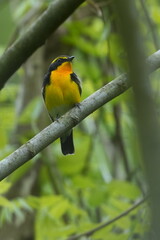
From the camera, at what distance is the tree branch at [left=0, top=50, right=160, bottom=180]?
254cm

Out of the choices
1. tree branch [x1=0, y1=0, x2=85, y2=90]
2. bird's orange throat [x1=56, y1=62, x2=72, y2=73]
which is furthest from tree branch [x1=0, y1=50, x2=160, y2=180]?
bird's orange throat [x1=56, y1=62, x2=72, y2=73]

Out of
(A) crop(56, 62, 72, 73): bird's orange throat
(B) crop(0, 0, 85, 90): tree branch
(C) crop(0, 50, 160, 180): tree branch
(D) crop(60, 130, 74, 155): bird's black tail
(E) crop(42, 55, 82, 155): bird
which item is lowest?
(C) crop(0, 50, 160, 180): tree branch

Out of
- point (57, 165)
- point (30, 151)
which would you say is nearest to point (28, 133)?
point (57, 165)

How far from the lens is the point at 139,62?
1281 mm

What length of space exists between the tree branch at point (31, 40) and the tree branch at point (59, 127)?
0.70 m

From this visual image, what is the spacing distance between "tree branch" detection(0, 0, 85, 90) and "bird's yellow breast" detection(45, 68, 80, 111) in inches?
45.8

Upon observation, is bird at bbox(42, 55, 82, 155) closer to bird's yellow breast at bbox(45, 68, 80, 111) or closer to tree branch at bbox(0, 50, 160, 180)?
bird's yellow breast at bbox(45, 68, 80, 111)

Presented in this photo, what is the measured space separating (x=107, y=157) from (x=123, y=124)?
A: 1.49ft

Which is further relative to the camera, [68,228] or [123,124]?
[123,124]

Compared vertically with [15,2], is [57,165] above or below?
below

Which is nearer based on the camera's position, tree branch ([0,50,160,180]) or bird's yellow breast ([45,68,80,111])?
tree branch ([0,50,160,180])

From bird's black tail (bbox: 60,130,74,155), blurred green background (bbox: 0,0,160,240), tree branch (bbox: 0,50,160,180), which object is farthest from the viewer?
blurred green background (bbox: 0,0,160,240)

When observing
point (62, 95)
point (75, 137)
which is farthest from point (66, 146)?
point (75, 137)

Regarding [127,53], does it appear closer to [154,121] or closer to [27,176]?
[154,121]
